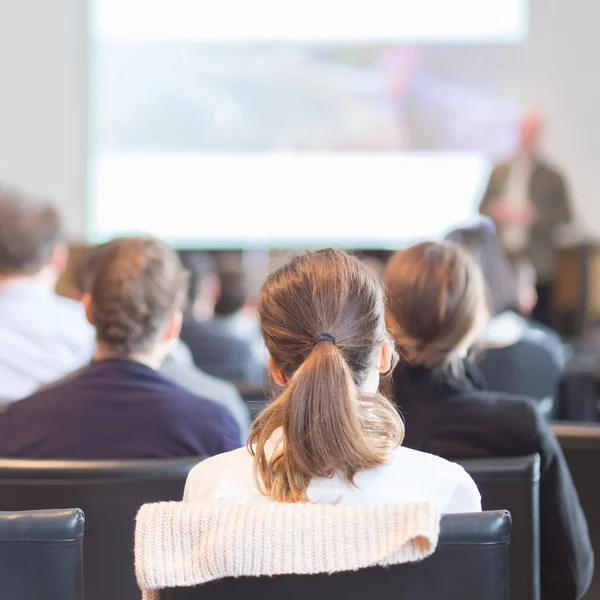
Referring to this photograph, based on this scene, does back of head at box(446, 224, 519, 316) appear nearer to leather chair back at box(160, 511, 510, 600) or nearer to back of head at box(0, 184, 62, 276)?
back of head at box(0, 184, 62, 276)

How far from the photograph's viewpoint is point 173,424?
160 cm

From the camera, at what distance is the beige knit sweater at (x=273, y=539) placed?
34.0 inches

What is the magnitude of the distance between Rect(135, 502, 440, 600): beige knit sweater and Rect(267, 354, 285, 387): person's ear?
0.30m

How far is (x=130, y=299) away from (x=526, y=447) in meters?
0.77

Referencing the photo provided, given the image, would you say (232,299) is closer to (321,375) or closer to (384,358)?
(384,358)

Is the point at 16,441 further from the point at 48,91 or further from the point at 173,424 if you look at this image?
the point at 48,91

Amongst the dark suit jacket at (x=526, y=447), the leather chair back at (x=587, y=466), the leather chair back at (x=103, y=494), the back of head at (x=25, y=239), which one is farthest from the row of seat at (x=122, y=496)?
the back of head at (x=25, y=239)

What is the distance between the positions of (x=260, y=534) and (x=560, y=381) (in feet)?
7.85

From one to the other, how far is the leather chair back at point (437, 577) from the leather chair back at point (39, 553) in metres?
0.16

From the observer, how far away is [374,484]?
1.06m

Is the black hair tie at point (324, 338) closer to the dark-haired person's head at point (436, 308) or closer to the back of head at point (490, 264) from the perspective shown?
the dark-haired person's head at point (436, 308)

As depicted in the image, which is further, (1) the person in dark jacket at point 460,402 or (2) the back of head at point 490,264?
(2) the back of head at point 490,264

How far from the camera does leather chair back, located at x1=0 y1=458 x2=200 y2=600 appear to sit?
1.33 meters

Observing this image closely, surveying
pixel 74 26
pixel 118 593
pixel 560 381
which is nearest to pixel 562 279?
pixel 560 381
